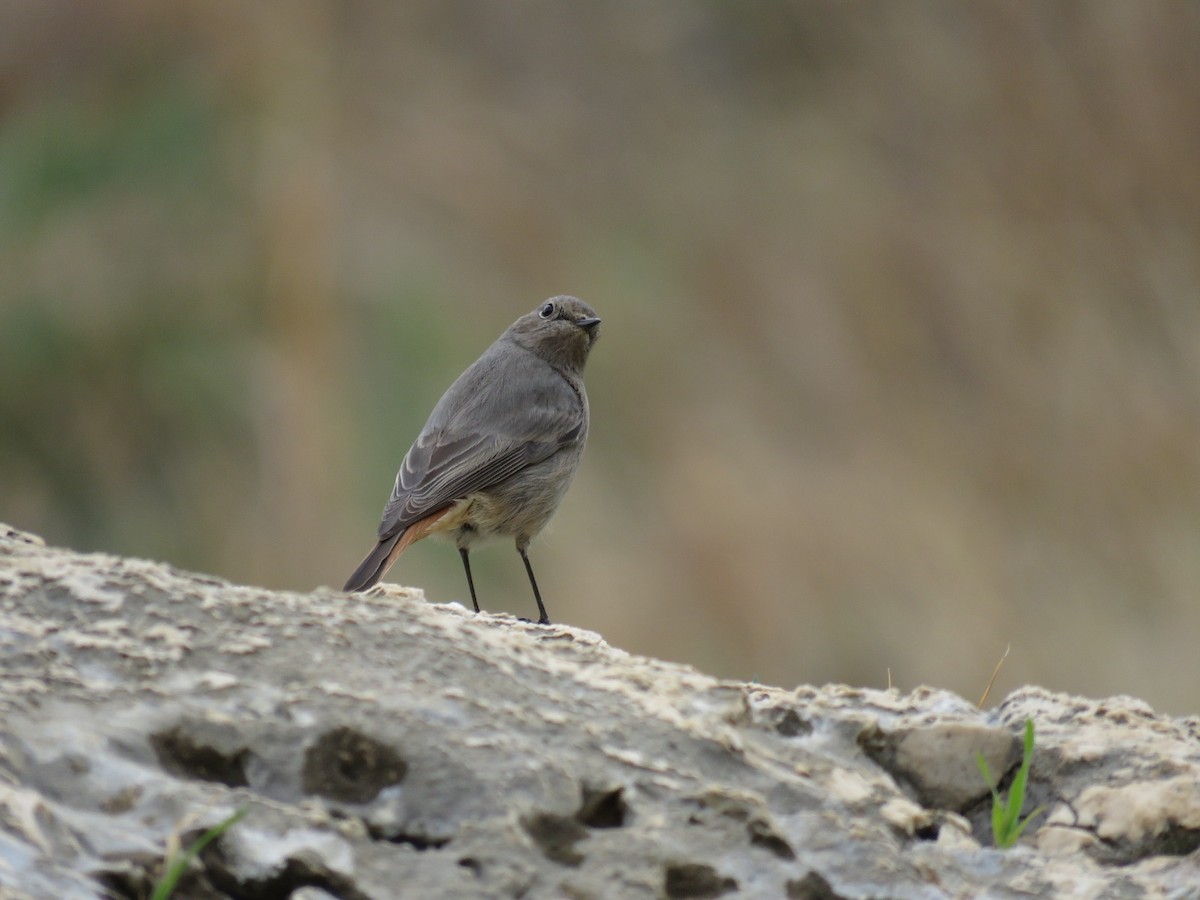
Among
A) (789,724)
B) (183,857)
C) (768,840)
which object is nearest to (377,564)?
(789,724)

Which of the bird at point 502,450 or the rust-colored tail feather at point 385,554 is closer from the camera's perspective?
the rust-colored tail feather at point 385,554

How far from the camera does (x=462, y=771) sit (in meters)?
2.67

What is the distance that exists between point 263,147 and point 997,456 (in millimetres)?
6854

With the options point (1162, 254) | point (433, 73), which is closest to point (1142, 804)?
point (1162, 254)

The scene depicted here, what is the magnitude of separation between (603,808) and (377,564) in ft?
10.4

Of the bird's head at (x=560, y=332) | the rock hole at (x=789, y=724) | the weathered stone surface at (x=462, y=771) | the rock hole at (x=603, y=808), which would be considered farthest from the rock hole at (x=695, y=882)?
the bird's head at (x=560, y=332)

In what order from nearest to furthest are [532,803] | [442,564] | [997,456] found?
[532,803] → [442,564] → [997,456]

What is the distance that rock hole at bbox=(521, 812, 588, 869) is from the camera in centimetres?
261

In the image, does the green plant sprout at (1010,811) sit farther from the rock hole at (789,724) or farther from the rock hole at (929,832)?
the rock hole at (789,724)

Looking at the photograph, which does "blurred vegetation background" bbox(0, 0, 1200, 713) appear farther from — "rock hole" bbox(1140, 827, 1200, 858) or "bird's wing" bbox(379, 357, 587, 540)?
"rock hole" bbox(1140, 827, 1200, 858)

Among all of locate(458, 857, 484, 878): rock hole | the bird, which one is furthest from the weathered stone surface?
the bird

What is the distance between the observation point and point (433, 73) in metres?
16.4

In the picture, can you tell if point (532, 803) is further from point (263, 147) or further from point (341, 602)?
point (263, 147)

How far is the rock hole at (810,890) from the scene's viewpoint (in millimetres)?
2668
